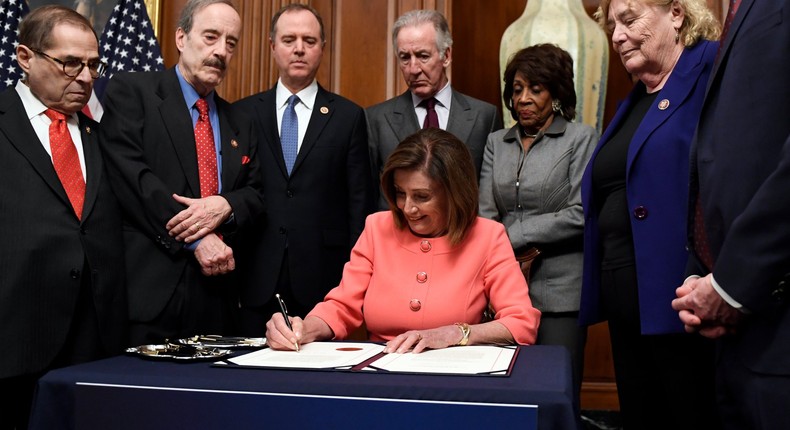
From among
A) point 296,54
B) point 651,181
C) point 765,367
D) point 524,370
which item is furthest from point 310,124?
point 765,367

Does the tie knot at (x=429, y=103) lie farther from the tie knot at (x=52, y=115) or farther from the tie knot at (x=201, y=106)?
the tie knot at (x=52, y=115)

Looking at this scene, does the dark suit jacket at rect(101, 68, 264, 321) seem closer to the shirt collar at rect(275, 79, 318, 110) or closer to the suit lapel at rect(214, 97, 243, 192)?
the suit lapel at rect(214, 97, 243, 192)

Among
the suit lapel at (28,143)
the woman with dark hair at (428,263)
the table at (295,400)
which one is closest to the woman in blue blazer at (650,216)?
the woman with dark hair at (428,263)

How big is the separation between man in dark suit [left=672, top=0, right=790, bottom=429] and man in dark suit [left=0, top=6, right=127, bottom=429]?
169 cm

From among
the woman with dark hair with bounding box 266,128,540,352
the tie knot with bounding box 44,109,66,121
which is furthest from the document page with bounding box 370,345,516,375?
the tie knot with bounding box 44,109,66,121

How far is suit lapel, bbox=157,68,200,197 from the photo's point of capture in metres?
2.65

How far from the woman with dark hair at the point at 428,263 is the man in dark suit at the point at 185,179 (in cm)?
53

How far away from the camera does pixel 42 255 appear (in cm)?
219

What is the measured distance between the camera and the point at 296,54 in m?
3.30

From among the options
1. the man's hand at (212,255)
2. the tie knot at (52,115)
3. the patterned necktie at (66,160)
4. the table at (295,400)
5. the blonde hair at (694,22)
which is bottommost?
the table at (295,400)

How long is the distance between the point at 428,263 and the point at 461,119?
1292mm

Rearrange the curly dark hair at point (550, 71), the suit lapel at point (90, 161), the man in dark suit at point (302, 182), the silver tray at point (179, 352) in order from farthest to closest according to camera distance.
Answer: the curly dark hair at point (550, 71), the man in dark suit at point (302, 182), the suit lapel at point (90, 161), the silver tray at point (179, 352)

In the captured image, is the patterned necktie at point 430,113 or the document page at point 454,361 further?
the patterned necktie at point 430,113

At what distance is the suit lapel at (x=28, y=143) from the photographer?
89.4 inches
